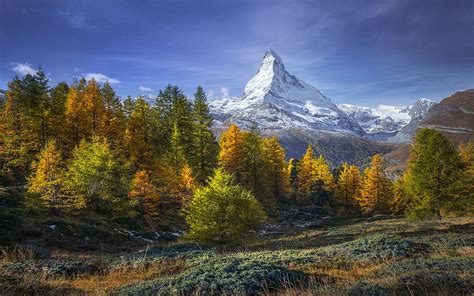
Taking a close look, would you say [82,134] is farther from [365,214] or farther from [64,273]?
[365,214]

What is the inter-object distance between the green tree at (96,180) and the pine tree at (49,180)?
1.06 m

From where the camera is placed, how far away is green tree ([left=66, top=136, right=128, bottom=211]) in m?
29.7

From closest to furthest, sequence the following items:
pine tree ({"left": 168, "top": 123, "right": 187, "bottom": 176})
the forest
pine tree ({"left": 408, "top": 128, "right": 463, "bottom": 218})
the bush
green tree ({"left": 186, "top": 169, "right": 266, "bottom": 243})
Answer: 1. the bush
2. green tree ({"left": 186, "top": 169, "right": 266, "bottom": 243})
3. the forest
4. pine tree ({"left": 408, "top": 128, "right": 463, "bottom": 218})
5. pine tree ({"left": 168, "top": 123, "right": 187, "bottom": 176})

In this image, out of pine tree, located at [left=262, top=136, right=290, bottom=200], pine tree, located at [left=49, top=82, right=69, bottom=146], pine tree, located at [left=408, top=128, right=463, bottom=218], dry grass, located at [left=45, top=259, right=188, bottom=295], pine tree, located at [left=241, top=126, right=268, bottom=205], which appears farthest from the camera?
pine tree, located at [left=262, top=136, right=290, bottom=200]

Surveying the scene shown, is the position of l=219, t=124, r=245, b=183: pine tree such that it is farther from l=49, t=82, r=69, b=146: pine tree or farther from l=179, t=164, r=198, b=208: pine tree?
l=49, t=82, r=69, b=146: pine tree

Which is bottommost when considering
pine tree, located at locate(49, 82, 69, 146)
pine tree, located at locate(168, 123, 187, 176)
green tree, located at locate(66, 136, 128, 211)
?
green tree, located at locate(66, 136, 128, 211)

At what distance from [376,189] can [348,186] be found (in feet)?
31.2

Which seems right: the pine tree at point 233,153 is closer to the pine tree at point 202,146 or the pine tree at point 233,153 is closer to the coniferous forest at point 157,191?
the coniferous forest at point 157,191

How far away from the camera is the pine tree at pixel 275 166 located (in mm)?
53469

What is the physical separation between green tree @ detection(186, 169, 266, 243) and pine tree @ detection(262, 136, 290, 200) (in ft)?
95.0

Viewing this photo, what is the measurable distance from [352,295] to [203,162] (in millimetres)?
38024

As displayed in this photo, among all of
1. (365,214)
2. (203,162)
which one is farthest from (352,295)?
(365,214)

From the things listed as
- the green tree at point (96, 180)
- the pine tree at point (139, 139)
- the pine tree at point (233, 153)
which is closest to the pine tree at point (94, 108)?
the pine tree at point (139, 139)

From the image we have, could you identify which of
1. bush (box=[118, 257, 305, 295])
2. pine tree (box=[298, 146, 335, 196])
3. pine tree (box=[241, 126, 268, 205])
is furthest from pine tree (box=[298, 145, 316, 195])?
bush (box=[118, 257, 305, 295])
